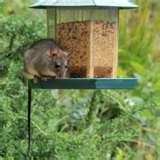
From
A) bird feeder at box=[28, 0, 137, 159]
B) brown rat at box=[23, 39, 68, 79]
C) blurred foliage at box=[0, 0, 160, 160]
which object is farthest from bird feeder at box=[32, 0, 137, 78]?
blurred foliage at box=[0, 0, 160, 160]

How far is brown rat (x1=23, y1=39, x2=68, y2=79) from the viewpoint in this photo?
4.14m

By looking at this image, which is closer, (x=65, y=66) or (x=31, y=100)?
(x=65, y=66)

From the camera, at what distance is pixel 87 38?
169 inches

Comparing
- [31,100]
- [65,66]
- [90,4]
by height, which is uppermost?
[90,4]

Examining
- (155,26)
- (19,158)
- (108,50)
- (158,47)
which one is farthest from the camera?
(158,47)

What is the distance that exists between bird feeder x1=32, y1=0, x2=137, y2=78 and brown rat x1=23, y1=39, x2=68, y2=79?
0.44 ft

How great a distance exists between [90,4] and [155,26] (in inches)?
145

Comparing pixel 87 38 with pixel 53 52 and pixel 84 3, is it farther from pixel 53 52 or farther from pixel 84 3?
pixel 84 3

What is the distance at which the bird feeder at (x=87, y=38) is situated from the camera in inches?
169

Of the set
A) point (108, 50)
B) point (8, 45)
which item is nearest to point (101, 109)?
point (8, 45)

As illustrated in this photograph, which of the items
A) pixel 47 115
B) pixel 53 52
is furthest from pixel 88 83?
pixel 47 115

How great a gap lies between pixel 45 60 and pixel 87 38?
0.90 feet

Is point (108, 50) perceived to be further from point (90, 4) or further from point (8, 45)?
point (8, 45)

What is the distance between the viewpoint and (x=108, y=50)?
4383mm
